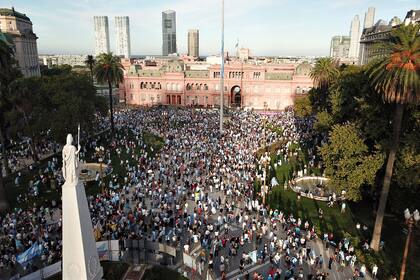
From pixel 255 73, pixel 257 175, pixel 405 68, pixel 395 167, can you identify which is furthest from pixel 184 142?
pixel 255 73

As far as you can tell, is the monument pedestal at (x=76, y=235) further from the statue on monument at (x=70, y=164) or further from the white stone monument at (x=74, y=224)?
the statue on monument at (x=70, y=164)

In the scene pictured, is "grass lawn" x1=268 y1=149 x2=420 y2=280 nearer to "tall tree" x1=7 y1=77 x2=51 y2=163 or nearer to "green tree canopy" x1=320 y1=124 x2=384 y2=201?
"green tree canopy" x1=320 y1=124 x2=384 y2=201

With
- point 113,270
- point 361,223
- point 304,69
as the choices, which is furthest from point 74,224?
point 304,69

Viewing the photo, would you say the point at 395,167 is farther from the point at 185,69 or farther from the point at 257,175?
the point at 185,69

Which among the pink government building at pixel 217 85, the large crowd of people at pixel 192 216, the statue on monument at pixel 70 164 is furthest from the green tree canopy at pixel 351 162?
the pink government building at pixel 217 85

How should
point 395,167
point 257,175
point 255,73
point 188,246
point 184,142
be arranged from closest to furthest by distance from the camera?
point 188,246, point 395,167, point 257,175, point 184,142, point 255,73

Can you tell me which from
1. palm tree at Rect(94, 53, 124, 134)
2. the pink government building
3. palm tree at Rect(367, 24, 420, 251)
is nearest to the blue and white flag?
palm tree at Rect(367, 24, 420, 251)
